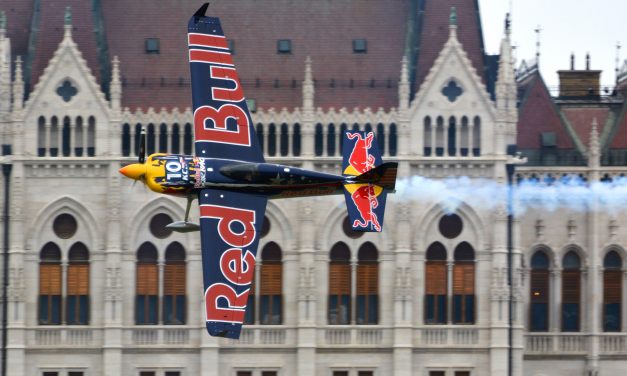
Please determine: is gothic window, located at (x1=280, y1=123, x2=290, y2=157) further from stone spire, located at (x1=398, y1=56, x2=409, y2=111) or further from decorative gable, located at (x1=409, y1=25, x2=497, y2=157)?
decorative gable, located at (x1=409, y1=25, x2=497, y2=157)

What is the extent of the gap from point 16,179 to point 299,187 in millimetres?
27075

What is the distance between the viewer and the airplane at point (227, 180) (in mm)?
132750

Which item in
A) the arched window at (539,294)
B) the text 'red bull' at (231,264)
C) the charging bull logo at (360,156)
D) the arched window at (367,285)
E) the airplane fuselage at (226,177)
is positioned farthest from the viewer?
the arched window at (539,294)

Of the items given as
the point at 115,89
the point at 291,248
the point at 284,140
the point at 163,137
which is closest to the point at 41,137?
the point at 115,89

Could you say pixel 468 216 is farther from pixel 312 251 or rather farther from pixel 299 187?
pixel 299 187

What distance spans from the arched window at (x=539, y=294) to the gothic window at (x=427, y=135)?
329 inches

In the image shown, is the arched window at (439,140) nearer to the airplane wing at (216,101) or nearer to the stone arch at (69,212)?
the stone arch at (69,212)

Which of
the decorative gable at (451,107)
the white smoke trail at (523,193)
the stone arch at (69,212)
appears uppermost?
the decorative gable at (451,107)

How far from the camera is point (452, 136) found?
158500mm

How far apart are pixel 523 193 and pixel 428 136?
6023mm

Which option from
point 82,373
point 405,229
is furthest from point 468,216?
point 82,373

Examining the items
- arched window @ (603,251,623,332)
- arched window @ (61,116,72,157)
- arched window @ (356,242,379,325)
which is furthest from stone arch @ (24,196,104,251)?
arched window @ (603,251,623,332)

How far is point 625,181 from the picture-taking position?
6235 inches

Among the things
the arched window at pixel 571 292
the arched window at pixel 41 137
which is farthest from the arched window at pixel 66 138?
the arched window at pixel 571 292
